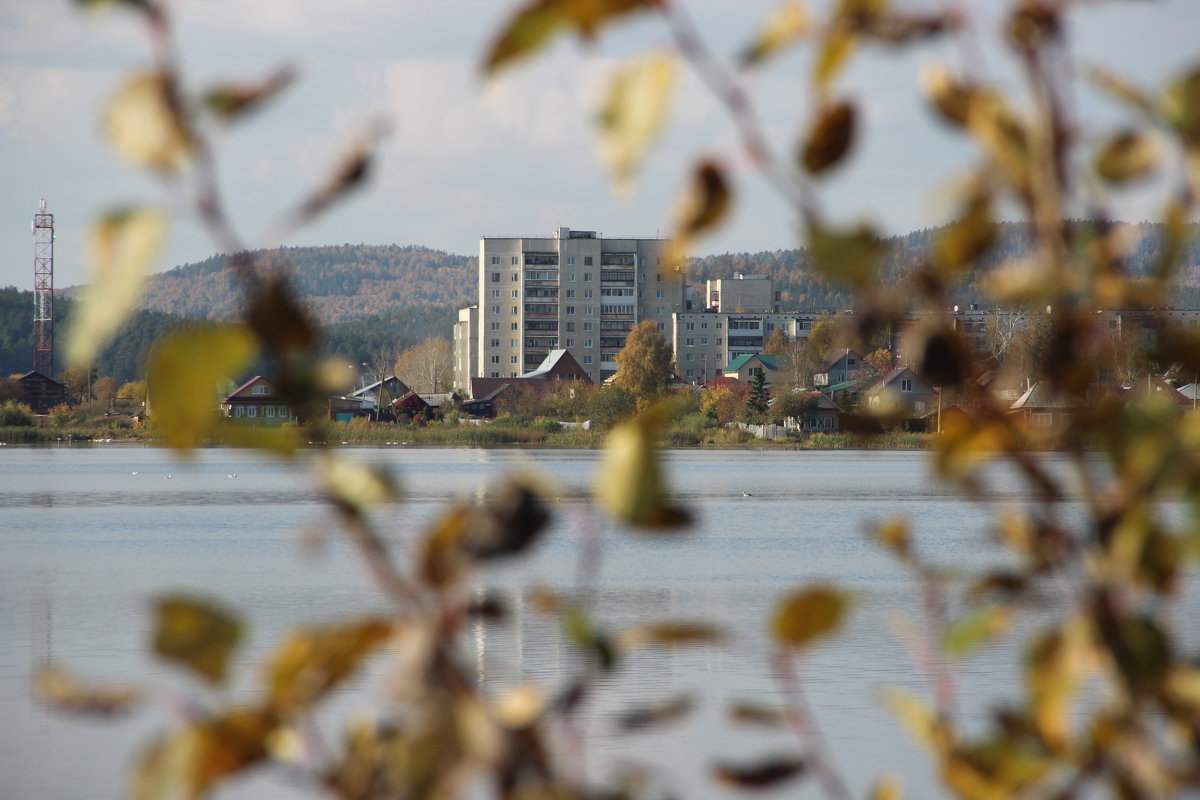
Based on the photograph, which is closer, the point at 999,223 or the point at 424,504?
the point at 999,223

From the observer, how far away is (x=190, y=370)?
58cm

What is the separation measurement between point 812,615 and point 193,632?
0.34 meters

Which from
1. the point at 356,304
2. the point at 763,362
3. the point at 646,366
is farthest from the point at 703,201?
the point at 356,304

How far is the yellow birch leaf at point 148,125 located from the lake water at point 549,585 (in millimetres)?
149

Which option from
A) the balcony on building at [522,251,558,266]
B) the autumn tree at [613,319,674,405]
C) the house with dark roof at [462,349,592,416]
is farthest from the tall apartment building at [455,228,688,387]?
the autumn tree at [613,319,674,405]

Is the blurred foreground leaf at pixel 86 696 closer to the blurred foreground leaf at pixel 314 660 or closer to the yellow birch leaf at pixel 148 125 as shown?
the blurred foreground leaf at pixel 314 660

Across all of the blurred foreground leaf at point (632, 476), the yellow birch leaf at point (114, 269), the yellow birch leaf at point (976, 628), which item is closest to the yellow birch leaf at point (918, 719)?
the yellow birch leaf at point (976, 628)

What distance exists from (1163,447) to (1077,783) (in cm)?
29

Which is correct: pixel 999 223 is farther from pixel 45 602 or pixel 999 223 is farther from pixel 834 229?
pixel 45 602

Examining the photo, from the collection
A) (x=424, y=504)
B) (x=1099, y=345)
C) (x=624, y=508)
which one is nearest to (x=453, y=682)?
Answer: (x=624, y=508)

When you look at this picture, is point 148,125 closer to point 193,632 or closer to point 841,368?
point 193,632

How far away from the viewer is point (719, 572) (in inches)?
742

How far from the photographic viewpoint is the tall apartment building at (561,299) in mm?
103625

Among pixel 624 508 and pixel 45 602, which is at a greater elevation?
pixel 624 508
